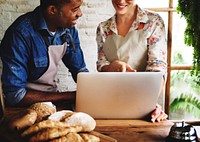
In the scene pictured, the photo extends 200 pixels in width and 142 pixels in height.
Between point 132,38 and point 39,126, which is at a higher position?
point 132,38

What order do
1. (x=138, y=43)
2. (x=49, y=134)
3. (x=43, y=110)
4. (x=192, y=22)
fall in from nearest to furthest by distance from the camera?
(x=49, y=134)
(x=43, y=110)
(x=138, y=43)
(x=192, y=22)

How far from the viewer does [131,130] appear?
4.60 feet

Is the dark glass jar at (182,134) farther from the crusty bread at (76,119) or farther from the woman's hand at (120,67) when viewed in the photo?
the woman's hand at (120,67)

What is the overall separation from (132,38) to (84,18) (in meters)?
0.69

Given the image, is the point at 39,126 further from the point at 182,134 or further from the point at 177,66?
the point at 177,66

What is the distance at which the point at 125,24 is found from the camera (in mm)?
2227

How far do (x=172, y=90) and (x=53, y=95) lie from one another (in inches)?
56.2

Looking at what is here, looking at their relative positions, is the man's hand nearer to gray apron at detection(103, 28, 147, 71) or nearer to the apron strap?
gray apron at detection(103, 28, 147, 71)

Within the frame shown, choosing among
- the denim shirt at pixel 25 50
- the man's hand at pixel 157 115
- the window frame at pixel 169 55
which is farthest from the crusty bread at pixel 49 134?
the window frame at pixel 169 55

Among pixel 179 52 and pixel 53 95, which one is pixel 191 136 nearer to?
pixel 53 95

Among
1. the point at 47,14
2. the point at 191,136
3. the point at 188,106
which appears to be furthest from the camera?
the point at 188,106

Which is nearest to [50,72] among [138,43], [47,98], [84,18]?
[47,98]

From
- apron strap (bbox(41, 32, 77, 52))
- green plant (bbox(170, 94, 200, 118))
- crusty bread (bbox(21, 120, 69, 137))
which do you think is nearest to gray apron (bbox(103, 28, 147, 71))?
apron strap (bbox(41, 32, 77, 52))

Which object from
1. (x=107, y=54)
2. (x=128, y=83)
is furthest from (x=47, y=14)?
(x=128, y=83)
